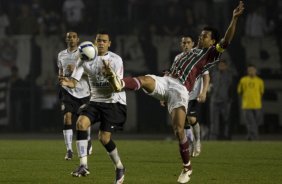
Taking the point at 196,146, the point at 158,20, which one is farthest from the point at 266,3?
the point at 196,146

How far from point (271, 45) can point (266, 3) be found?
1.50 m

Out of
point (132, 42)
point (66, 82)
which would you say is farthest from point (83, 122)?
point (132, 42)

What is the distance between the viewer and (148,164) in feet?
52.1

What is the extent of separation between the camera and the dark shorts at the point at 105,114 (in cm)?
1261

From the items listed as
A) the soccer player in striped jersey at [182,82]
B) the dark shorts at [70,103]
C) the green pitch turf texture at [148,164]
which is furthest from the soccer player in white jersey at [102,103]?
the dark shorts at [70,103]

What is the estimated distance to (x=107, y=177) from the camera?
1332cm

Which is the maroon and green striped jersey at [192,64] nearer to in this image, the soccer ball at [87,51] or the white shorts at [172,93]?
the white shorts at [172,93]

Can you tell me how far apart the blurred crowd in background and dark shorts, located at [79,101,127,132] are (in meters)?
16.5

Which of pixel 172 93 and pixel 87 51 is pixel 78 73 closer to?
pixel 87 51

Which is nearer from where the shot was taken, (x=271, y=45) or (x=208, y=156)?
(x=208, y=156)

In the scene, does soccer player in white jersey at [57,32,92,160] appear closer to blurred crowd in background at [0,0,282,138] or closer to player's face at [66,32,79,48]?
player's face at [66,32,79,48]

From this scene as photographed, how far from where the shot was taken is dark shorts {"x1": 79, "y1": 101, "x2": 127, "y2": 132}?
12613 mm

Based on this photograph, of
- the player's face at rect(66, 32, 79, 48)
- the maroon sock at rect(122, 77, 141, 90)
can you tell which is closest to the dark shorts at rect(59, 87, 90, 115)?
the player's face at rect(66, 32, 79, 48)

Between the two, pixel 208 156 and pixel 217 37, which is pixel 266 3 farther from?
pixel 217 37
